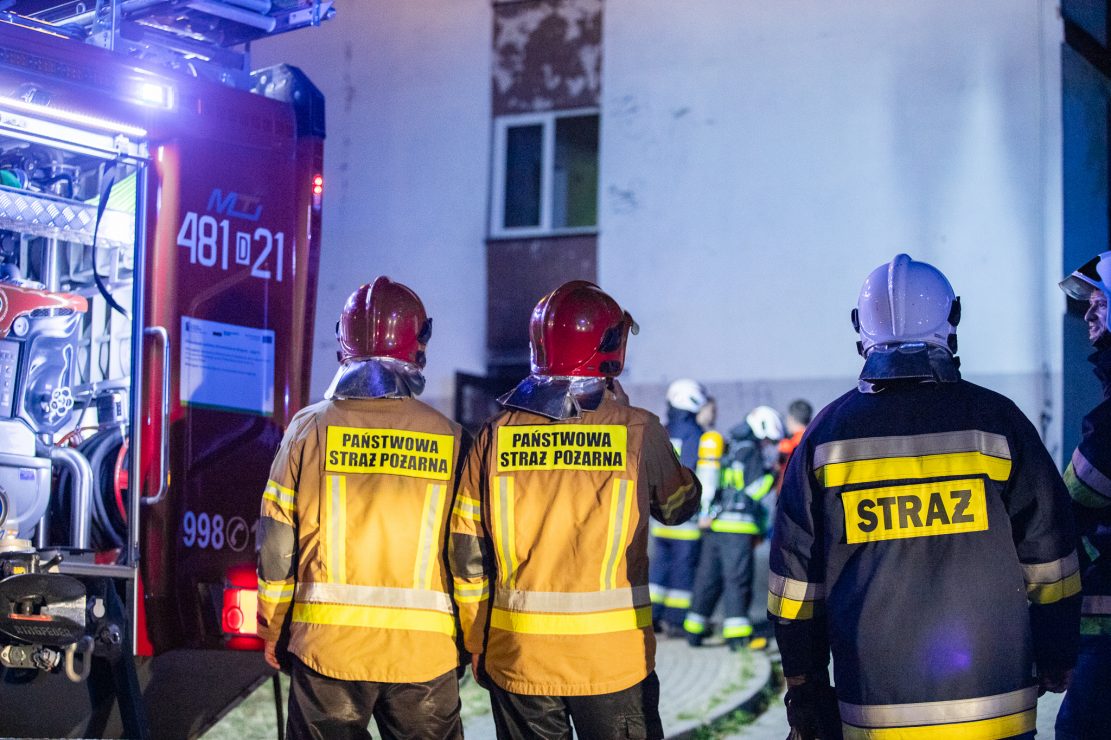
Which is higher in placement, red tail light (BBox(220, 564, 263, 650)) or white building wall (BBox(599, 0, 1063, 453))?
white building wall (BBox(599, 0, 1063, 453))

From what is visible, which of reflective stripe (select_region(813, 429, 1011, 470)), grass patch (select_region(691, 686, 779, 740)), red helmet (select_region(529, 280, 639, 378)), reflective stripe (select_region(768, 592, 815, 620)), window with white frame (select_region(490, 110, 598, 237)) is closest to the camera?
reflective stripe (select_region(813, 429, 1011, 470))

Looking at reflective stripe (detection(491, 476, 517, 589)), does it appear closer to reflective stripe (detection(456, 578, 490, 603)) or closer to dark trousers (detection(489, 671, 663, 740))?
reflective stripe (detection(456, 578, 490, 603))

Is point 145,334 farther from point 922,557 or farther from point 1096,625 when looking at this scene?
point 1096,625

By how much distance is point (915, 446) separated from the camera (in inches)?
135

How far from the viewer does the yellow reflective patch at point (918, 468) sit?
3367 millimetres

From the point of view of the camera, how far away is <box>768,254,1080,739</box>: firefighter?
329cm

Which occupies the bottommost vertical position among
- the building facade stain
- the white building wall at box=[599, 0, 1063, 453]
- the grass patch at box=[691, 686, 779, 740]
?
the grass patch at box=[691, 686, 779, 740]

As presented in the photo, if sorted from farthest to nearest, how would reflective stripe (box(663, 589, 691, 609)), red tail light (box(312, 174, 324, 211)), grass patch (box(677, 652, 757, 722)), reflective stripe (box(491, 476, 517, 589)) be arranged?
reflective stripe (box(663, 589, 691, 609)) → grass patch (box(677, 652, 757, 722)) → red tail light (box(312, 174, 324, 211)) → reflective stripe (box(491, 476, 517, 589))

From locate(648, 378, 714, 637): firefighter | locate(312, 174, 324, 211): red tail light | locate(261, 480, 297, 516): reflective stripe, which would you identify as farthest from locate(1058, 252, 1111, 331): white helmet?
locate(648, 378, 714, 637): firefighter

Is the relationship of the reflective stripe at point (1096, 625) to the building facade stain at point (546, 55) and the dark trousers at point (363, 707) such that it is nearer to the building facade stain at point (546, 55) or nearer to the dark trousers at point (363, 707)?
the dark trousers at point (363, 707)

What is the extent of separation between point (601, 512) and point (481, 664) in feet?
2.13

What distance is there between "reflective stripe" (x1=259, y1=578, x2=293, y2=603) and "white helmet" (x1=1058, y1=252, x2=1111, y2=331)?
2.59 meters

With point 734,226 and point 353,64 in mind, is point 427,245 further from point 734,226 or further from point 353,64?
point 734,226

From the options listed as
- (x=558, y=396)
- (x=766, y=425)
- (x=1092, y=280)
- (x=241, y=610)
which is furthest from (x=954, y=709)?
(x=766, y=425)
